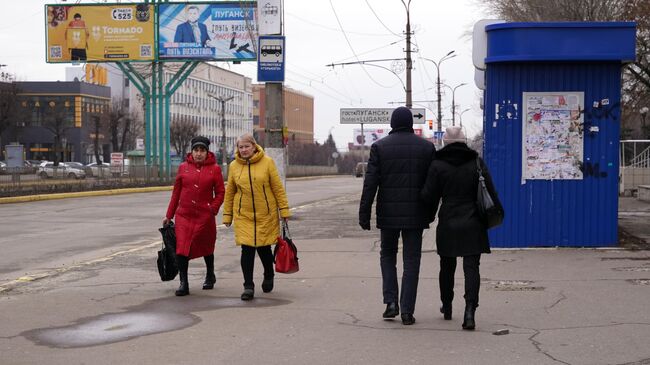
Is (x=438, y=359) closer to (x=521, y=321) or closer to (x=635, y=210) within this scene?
(x=521, y=321)

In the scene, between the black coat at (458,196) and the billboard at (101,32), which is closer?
the black coat at (458,196)

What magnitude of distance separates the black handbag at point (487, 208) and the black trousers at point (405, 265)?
56 cm

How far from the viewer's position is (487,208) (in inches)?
265

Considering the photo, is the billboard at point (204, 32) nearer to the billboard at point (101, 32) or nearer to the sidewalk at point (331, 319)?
the billboard at point (101, 32)

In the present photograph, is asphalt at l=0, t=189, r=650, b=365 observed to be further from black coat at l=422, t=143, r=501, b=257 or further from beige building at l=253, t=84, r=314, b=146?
beige building at l=253, t=84, r=314, b=146

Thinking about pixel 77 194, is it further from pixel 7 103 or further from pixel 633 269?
pixel 7 103

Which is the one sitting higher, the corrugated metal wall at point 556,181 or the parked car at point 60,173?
the corrugated metal wall at point 556,181

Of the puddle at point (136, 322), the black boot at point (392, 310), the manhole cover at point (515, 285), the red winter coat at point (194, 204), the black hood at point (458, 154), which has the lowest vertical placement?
the puddle at point (136, 322)

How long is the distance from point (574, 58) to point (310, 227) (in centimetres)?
760

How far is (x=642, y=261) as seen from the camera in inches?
418

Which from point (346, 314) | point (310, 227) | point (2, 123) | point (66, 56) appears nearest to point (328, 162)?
point (2, 123)

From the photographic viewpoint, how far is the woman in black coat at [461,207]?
22.5 feet

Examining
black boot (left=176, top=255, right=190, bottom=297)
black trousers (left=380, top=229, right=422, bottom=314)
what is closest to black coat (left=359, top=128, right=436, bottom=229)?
black trousers (left=380, top=229, right=422, bottom=314)

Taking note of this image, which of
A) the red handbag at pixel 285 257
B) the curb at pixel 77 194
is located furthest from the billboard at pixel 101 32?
the red handbag at pixel 285 257
